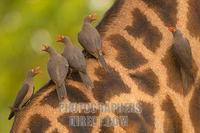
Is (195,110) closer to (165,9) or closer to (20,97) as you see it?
(165,9)

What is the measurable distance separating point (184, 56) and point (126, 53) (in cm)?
39

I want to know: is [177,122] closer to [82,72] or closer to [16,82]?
[82,72]

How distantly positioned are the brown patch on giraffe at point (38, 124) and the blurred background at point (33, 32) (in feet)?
17.7

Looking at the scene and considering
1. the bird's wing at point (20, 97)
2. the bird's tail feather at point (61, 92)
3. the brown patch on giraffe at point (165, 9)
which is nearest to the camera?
the bird's tail feather at point (61, 92)

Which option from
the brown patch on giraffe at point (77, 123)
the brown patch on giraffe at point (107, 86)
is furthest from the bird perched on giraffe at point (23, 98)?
the brown patch on giraffe at point (107, 86)

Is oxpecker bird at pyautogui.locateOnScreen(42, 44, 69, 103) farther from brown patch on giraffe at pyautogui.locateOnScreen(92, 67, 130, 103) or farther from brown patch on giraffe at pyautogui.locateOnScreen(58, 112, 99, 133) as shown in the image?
brown patch on giraffe at pyautogui.locateOnScreen(92, 67, 130, 103)

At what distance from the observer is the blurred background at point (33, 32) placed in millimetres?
11094

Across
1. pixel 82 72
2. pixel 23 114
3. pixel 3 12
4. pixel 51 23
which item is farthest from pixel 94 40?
pixel 3 12

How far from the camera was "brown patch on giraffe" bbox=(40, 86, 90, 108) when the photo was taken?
560 cm

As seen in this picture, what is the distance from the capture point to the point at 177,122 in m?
6.11

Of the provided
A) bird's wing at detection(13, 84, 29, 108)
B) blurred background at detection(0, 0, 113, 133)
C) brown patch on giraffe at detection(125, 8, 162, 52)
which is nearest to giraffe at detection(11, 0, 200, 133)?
brown patch on giraffe at detection(125, 8, 162, 52)

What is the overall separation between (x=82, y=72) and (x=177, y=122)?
0.80 meters

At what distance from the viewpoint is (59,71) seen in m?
5.69

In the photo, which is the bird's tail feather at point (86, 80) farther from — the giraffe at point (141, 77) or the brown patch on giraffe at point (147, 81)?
the brown patch on giraffe at point (147, 81)
